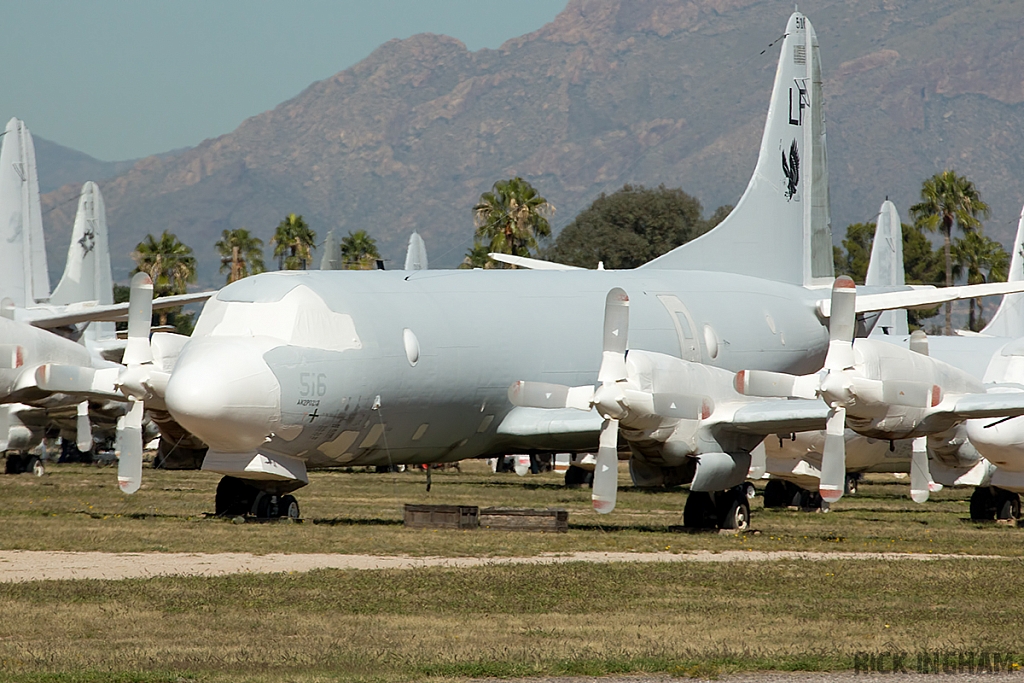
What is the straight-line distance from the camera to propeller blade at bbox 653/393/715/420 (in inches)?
838

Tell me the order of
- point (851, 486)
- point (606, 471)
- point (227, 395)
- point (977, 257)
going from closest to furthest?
point (227, 395), point (606, 471), point (851, 486), point (977, 257)

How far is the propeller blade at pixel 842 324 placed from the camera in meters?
20.9

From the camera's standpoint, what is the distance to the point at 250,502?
78.1 feet

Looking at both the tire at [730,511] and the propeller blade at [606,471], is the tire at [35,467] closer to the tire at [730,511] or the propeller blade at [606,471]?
the tire at [730,511]

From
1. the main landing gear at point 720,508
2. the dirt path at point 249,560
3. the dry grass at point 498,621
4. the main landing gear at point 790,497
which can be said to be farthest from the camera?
the main landing gear at point 790,497

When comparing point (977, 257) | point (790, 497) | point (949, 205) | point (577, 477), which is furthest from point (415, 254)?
point (977, 257)

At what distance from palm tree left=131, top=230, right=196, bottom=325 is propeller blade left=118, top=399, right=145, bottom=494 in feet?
206

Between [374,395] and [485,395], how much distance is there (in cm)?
246

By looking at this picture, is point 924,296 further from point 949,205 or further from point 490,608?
point 949,205

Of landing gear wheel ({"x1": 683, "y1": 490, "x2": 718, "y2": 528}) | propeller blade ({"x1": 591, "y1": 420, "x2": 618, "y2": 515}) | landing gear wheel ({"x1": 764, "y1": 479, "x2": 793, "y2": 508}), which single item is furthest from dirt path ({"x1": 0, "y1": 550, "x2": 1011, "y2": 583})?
landing gear wheel ({"x1": 764, "y1": 479, "x2": 793, "y2": 508})

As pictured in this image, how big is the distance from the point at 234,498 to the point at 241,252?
71596mm

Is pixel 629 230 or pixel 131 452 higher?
pixel 629 230

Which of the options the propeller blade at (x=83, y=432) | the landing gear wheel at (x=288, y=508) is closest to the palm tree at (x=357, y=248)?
the propeller blade at (x=83, y=432)

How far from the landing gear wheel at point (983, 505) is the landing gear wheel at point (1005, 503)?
0.09m
